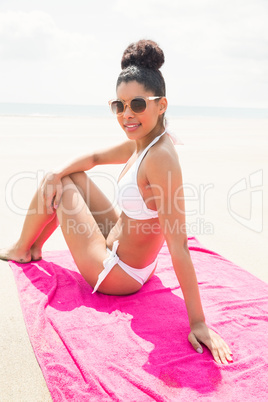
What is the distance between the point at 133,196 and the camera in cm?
285

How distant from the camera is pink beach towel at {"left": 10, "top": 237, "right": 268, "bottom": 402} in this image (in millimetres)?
2285

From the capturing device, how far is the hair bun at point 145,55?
273 cm

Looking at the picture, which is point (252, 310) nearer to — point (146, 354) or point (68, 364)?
point (146, 354)

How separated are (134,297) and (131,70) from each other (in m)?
1.76

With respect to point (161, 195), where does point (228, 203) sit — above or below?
below

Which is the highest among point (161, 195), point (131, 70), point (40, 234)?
point (131, 70)

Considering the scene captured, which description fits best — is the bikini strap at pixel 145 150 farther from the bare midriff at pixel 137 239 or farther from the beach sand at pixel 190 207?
the beach sand at pixel 190 207

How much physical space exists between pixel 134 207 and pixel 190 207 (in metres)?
3.40

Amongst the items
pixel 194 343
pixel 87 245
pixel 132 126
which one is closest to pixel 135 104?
pixel 132 126

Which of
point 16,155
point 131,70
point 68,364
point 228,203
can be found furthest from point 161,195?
point 16,155

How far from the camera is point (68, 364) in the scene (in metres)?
2.44

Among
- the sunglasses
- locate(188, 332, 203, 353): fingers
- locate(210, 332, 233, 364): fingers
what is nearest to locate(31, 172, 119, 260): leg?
the sunglasses

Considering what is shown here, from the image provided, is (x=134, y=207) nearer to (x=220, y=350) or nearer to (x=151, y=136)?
(x=151, y=136)

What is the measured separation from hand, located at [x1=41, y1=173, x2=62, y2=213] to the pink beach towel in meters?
0.68
